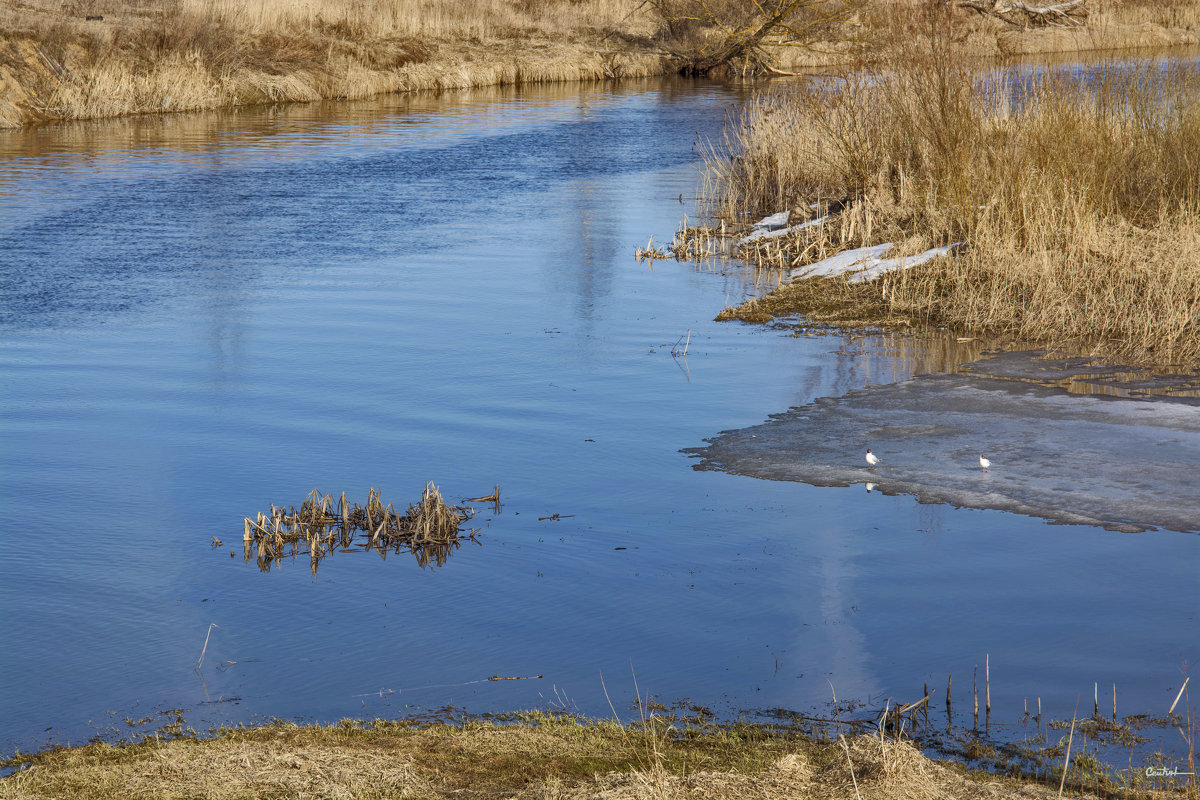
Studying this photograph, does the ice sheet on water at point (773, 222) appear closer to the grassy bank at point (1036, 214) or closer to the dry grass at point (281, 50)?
the grassy bank at point (1036, 214)

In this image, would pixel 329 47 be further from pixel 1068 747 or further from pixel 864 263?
pixel 1068 747

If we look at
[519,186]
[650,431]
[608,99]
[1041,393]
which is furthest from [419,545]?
[608,99]

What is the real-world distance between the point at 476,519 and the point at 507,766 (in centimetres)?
258

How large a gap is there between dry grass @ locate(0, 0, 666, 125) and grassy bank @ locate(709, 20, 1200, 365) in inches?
725

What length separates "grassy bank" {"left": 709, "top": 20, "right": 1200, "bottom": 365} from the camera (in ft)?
33.0

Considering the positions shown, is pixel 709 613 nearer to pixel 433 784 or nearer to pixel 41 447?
pixel 433 784

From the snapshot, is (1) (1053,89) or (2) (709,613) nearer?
(2) (709,613)

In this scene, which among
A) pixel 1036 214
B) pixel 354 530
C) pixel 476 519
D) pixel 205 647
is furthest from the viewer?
pixel 1036 214

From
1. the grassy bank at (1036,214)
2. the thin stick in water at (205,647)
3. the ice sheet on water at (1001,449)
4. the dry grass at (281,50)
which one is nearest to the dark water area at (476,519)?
the thin stick in water at (205,647)

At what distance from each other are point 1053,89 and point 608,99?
20.9 metres

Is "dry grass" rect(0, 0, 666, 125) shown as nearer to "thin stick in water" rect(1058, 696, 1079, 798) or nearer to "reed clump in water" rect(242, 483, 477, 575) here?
"reed clump in water" rect(242, 483, 477, 575)

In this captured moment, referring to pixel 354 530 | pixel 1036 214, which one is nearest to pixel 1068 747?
pixel 354 530

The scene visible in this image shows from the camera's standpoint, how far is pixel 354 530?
6.43m

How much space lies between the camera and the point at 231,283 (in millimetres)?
12570
